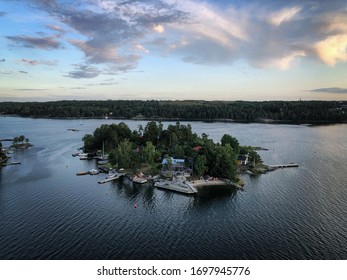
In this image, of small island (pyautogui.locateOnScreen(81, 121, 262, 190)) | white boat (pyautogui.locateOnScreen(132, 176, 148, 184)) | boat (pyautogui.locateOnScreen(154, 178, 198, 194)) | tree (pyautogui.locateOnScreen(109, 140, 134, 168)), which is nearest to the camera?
boat (pyautogui.locateOnScreen(154, 178, 198, 194))

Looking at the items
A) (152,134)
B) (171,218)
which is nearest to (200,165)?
(171,218)

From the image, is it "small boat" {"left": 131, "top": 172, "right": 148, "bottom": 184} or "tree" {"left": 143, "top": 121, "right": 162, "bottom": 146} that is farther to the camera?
"tree" {"left": 143, "top": 121, "right": 162, "bottom": 146}

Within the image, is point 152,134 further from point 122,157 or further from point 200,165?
point 200,165

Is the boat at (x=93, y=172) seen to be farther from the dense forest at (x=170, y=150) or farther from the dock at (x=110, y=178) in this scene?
the dock at (x=110, y=178)

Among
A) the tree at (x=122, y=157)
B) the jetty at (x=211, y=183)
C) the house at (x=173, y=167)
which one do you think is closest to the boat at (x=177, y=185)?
the jetty at (x=211, y=183)

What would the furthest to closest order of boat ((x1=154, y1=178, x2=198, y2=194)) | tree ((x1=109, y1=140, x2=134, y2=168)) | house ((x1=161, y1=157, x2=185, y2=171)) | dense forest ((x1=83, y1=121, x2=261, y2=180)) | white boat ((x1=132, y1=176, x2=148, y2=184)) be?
tree ((x1=109, y1=140, x2=134, y2=168)) < house ((x1=161, y1=157, x2=185, y2=171)) < dense forest ((x1=83, y1=121, x2=261, y2=180)) < white boat ((x1=132, y1=176, x2=148, y2=184)) < boat ((x1=154, y1=178, x2=198, y2=194))

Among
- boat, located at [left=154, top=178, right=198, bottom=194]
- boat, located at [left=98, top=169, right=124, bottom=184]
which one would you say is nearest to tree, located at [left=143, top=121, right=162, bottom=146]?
boat, located at [left=98, top=169, right=124, bottom=184]

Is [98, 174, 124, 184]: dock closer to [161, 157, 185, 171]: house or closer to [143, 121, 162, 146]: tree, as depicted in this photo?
[161, 157, 185, 171]: house
